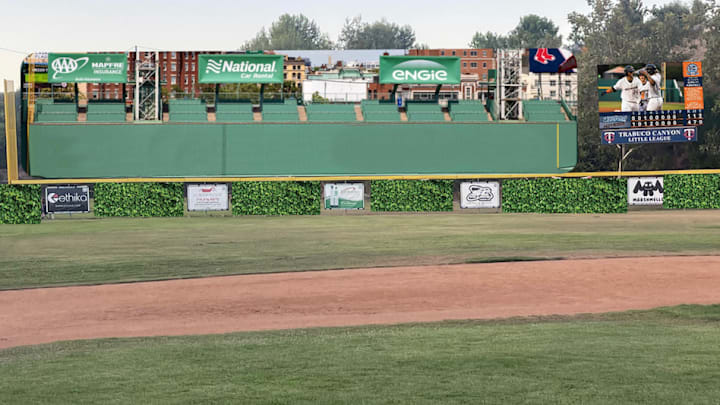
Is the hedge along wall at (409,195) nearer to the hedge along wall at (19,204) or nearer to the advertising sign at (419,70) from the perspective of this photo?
the hedge along wall at (19,204)

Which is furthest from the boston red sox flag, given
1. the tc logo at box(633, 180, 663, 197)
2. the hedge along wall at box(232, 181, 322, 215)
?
the hedge along wall at box(232, 181, 322, 215)

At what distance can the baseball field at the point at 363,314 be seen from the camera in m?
10.6

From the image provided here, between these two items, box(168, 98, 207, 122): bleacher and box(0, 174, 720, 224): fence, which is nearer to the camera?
box(0, 174, 720, 224): fence

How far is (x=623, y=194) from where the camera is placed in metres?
51.0

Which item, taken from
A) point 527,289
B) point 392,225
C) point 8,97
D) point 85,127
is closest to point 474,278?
point 527,289

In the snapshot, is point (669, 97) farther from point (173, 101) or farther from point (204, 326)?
point (204, 326)

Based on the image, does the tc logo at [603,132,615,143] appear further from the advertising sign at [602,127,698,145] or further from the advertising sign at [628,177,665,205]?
the advertising sign at [628,177,665,205]

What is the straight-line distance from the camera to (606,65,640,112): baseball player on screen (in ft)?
206

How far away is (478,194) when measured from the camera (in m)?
53.2

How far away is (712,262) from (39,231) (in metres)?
30.2

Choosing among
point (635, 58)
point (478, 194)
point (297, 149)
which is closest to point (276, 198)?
point (478, 194)

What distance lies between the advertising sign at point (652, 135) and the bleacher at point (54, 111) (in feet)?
131

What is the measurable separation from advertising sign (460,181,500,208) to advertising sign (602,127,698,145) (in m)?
14.2

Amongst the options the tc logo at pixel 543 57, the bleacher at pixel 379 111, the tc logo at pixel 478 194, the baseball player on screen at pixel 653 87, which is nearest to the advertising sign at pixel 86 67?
the bleacher at pixel 379 111
